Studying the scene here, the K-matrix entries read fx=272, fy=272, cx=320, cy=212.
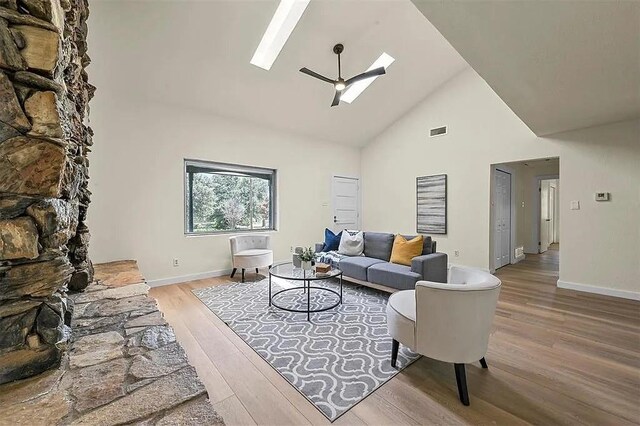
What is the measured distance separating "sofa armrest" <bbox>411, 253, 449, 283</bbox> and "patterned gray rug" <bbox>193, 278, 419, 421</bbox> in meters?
0.63

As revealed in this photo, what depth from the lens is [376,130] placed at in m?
6.46

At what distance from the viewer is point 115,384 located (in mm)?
1183

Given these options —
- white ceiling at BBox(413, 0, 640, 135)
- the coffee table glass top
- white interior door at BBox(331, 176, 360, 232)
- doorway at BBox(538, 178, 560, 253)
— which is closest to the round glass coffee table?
the coffee table glass top

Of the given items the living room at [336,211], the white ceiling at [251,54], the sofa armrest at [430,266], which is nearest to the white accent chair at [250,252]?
the living room at [336,211]

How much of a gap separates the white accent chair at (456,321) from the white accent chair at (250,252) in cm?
309

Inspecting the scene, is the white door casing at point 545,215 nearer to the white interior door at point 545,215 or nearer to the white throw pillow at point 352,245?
the white interior door at point 545,215

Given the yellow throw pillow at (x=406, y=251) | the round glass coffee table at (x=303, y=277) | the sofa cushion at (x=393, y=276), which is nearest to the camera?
the round glass coffee table at (x=303, y=277)

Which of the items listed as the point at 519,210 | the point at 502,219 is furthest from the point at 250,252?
the point at 519,210

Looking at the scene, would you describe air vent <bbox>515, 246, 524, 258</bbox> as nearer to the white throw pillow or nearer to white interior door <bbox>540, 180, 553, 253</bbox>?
white interior door <bbox>540, 180, 553, 253</bbox>

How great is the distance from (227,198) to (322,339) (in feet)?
11.3

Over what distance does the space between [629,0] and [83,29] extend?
4.01 meters

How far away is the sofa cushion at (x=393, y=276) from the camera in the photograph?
3318 mm

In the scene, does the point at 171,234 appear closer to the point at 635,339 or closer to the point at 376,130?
the point at 376,130

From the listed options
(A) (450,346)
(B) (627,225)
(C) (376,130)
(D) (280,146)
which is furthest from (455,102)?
(A) (450,346)
